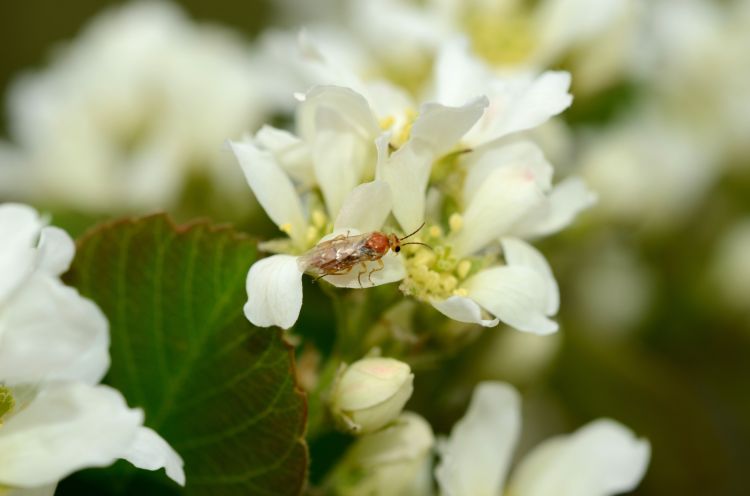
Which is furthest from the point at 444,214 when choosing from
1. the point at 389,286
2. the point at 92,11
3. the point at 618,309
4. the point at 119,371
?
the point at 92,11

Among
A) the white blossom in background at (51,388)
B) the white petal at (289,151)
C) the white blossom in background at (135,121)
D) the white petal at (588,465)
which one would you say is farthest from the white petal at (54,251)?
the white blossom in background at (135,121)

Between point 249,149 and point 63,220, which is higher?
point 249,149

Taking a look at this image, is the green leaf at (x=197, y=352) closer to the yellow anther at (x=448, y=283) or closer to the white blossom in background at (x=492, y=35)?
the yellow anther at (x=448, y=283)

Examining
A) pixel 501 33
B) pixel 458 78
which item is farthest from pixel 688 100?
pixel 458 78

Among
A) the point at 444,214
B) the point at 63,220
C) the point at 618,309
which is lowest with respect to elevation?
the point at 618,309

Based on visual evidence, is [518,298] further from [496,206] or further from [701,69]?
[701,69]

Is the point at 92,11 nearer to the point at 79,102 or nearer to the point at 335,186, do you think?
the point at 79,102
